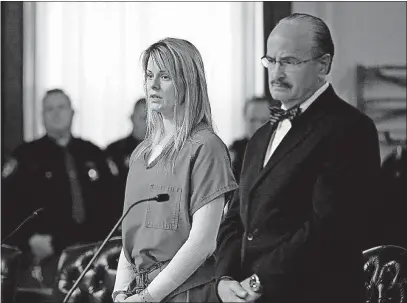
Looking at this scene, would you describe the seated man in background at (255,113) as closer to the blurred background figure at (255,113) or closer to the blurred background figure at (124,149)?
the blurred background figure at (255,113)

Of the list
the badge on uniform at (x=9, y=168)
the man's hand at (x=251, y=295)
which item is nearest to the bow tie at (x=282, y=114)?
the man's hand at (x=251, y=295)

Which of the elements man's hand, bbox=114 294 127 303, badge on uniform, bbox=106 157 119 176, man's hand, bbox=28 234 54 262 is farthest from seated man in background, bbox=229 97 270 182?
man's hand, bbox=114 294 127 303

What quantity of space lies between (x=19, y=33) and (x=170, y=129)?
93.0 inches

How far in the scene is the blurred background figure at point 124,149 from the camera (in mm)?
3994

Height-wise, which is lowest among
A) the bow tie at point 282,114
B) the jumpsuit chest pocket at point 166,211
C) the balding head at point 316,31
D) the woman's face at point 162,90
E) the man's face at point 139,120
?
the jumpsuit chest pocket at point 166,211

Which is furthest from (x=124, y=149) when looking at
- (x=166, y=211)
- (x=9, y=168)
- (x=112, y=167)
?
(x=166, y=211)

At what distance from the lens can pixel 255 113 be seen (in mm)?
3957

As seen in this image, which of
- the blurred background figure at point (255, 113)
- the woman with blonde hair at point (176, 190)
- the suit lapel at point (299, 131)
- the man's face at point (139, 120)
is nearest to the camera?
the woman with blonde hair at point (176, 190)

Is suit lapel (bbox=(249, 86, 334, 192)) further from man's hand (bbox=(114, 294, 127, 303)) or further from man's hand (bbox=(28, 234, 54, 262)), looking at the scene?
man's hand (bbox=(28, 234, 54, 262))

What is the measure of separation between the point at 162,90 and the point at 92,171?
205cm

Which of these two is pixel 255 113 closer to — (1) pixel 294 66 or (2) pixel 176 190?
(1) pixel 294 66

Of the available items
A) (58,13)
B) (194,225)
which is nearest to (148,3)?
(58,13)

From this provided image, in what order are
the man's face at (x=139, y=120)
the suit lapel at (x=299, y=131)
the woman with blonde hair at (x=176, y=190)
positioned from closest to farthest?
the woman with blonde hair at (x=176, y=190)
the suit lapel at (x=299, y=131)
the man's face at (x=139, y=120)

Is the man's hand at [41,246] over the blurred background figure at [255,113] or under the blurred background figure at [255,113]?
under
